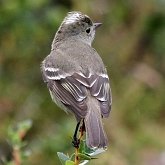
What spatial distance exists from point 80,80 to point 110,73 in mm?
3744

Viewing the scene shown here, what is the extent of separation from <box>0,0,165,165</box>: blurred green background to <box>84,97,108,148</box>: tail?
196 centimetres

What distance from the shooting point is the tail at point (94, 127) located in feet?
14.3

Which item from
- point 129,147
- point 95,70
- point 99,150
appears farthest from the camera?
point 129,147

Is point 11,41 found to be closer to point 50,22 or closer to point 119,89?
point 50,22

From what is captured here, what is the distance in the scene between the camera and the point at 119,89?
28.5ft

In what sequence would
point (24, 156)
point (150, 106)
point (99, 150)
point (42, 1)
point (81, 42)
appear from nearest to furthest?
1. point (99, 150)
2. point (24, 156)
3. point (81, 42)
4. point (42, 1)
5. point (150, 106)

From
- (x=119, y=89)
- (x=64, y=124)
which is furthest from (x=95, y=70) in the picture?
(x=119, y=89)

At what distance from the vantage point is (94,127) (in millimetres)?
4676

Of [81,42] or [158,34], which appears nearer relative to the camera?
[81,42]

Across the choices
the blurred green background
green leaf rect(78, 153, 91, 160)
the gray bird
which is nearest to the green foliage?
green leaf rect(78, 153, 91, 160)

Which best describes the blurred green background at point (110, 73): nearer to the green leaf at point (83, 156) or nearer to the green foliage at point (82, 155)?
the green foliage at point (82, 155)

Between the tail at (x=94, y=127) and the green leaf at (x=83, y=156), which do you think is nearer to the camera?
the green leaf at (x=83, y=156)

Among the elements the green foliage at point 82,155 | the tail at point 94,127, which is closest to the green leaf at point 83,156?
the green foliage at point 82,155

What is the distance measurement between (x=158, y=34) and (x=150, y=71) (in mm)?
460
